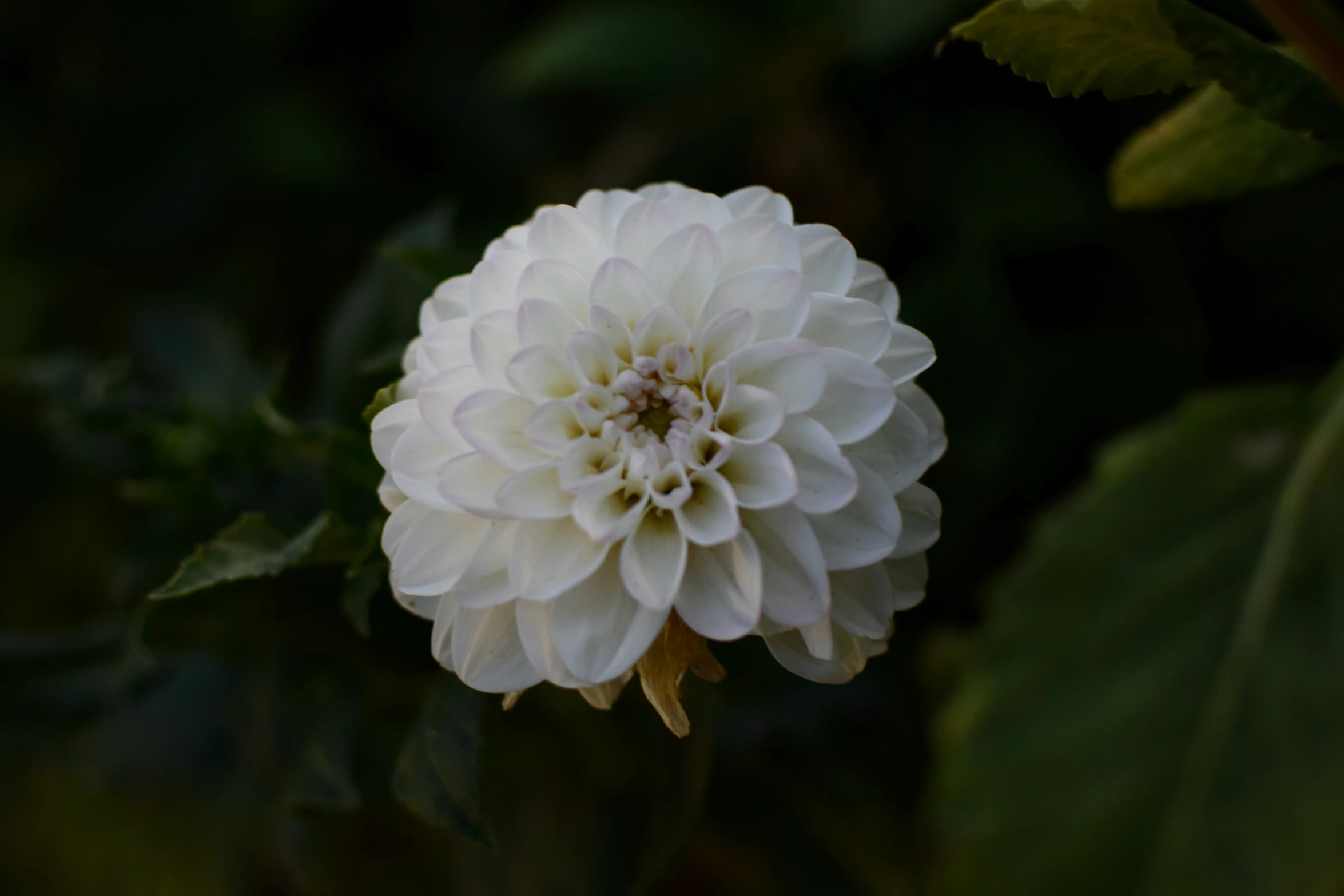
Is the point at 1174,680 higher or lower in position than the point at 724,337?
lower

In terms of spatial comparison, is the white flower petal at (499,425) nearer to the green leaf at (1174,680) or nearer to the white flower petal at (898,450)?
the white flower petal at (898,450)

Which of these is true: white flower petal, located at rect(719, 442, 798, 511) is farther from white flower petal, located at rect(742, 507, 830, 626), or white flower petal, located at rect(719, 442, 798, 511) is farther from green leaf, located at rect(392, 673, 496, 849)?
green leaf, located at rect(392, 673, 496, 849)

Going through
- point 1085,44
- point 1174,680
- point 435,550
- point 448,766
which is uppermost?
point 1085,44

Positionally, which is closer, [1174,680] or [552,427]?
[552,427]

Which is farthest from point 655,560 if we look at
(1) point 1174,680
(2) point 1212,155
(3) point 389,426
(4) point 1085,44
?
(1) point 1174,680

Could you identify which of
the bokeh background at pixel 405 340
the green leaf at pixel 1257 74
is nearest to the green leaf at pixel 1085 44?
the green leaf at pixel 1257 74

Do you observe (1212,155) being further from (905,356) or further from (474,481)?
(474,481)

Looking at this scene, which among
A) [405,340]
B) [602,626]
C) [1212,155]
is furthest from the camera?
[405,340]
